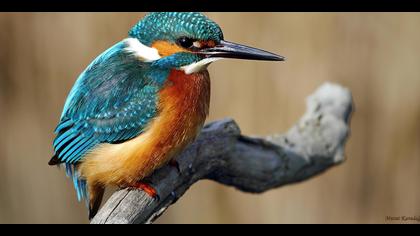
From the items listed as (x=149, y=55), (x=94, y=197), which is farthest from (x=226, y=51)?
(x=94, y=197)

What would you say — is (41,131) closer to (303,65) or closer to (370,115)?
(303,65)

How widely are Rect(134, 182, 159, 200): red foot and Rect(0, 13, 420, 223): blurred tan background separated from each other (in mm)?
1340

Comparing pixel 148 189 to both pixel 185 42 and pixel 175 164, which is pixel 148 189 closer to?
pixel 175 164

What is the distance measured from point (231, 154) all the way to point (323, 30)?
1.25m

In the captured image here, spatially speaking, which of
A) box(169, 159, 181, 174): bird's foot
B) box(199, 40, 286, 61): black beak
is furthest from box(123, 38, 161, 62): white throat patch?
box(169, 159, 181, 174): bird's foot

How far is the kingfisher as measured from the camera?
114 inches

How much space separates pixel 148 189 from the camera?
9.47ft

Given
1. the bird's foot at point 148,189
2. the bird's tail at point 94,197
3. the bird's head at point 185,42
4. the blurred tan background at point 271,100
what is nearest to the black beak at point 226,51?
the bird's head at point 185,42

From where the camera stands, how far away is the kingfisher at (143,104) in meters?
2.90

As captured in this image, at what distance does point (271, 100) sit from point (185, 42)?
1.34m

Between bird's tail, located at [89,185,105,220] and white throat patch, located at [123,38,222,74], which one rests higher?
white throat patch, located at [123,38,222,74]

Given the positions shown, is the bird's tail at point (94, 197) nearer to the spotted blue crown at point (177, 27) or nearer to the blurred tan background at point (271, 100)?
the spotted blue crown at point (177, 27)

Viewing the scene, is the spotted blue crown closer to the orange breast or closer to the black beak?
the black beak

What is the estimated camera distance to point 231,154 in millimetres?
3203
